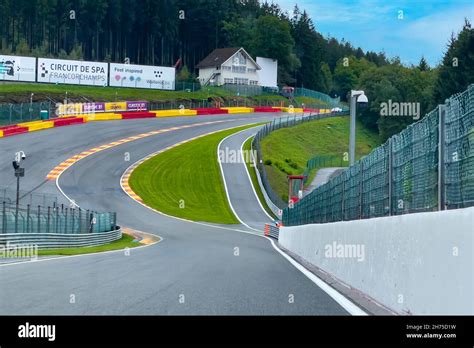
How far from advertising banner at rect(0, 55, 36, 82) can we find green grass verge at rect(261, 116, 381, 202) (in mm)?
29855

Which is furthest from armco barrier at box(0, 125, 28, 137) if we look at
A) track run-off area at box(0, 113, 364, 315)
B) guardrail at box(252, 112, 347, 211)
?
track run-off area at box(0, 113, 364, 315)

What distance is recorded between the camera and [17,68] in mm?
92000

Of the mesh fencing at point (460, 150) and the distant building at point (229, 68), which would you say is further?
the distant building at point (229, 68)

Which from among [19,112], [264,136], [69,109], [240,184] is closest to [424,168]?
[240,184]

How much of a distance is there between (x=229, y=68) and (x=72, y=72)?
39.4 meters

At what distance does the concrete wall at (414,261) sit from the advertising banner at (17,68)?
275 feet

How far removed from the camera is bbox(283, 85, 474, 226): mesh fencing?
765 centimetres

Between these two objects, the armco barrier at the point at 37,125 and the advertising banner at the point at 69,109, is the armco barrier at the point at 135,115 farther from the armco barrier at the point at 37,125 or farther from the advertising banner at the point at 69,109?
the armco barrier at the point at 37,125

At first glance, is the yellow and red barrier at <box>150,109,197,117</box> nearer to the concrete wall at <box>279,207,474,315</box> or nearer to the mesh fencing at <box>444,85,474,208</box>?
the concrete wall at <box>279,207,474,315</box>

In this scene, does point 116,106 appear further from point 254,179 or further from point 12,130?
point 254,179

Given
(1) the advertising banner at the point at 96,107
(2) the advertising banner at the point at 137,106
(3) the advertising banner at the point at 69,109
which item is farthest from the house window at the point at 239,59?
(3) the advertising banner at the point at 69,109

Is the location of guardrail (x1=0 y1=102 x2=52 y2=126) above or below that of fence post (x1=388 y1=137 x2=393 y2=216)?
above

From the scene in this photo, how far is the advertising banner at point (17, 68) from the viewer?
90.9 m
